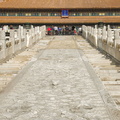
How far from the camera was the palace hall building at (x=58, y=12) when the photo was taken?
47.7m

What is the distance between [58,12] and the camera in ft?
163

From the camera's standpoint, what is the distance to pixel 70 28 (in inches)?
1810

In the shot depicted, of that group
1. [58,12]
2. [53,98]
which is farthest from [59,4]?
[53,98]

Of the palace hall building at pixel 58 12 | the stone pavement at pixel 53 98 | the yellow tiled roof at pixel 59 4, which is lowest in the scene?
the stone pavement at pixel 53 98

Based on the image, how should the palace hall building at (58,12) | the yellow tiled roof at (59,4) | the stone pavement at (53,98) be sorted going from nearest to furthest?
the stone pavement at (53,98) → the palace hall building at (58,12) → the yellow tiled roof at (59,4)

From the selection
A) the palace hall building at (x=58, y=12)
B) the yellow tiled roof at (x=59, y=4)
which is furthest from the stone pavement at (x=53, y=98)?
the yellow tiled roof at (x=59, y=4)

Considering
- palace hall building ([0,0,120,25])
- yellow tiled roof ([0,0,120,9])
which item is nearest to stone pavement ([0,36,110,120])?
palace hall building ([0,0,120,25])

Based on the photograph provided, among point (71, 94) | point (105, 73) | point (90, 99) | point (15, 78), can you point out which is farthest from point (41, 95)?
point (105, 73)

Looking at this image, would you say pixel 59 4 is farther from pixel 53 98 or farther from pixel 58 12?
pixel 53 98

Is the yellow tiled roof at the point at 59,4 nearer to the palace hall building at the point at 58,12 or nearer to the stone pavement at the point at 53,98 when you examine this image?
the palace hall building at the point at 58,12

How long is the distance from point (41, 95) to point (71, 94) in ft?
2.29

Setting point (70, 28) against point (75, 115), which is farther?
point (70, 28)

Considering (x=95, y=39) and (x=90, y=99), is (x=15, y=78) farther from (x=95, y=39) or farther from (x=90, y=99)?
(x=95, y=39)

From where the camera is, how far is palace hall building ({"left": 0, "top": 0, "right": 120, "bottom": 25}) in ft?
156
